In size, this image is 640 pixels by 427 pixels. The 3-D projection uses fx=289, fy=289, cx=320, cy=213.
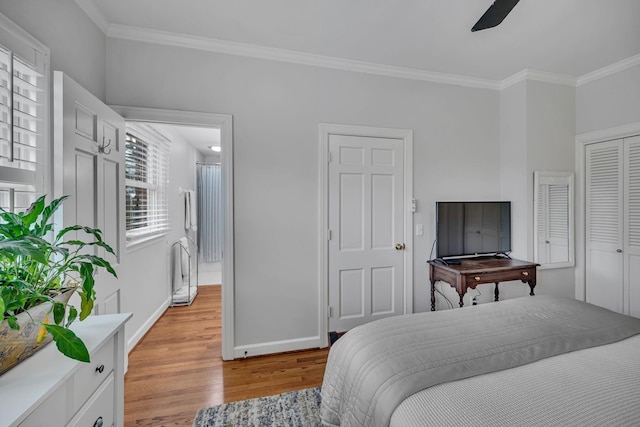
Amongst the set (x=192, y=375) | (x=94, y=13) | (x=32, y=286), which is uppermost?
(x=94, y=13)

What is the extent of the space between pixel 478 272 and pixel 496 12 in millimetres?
1944

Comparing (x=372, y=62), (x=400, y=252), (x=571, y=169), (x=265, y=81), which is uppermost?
(x=372, y=62)

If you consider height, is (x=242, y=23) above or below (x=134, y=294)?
above

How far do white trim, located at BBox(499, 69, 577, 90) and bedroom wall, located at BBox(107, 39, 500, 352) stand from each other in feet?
3.62

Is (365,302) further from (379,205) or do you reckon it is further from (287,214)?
(287,214)

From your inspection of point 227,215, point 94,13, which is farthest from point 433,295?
point 94,13

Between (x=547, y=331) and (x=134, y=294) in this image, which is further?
(x=134, y=294)

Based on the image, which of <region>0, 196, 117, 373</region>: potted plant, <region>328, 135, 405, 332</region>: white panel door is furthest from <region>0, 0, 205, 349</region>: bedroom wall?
<region>328, 135, 405, 332</region>: white panel door

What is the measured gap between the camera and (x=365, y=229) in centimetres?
280

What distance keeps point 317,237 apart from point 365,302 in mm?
811

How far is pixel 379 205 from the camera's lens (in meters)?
2.84

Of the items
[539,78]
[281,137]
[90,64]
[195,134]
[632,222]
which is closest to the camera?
[90,64]

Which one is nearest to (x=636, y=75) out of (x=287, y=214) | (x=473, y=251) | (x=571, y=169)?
(x=571, y=169)

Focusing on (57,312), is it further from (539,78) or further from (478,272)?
(539,78)
